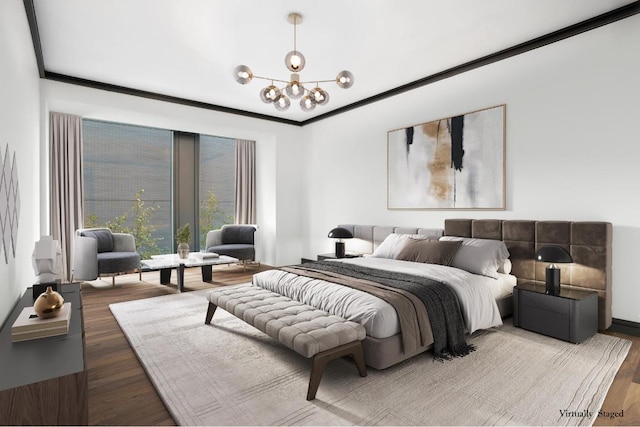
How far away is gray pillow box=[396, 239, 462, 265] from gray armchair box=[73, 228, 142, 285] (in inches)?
154

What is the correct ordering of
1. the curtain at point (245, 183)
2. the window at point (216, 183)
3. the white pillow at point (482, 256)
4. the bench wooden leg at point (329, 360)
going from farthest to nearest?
the curtain at point (245, 183) → the window at point (216, 183) → the white pillow at point (482, 256) → the bench wooden leg at point (329, 360)

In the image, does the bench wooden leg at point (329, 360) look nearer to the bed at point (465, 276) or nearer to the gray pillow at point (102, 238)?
the bed at point (465, 276)

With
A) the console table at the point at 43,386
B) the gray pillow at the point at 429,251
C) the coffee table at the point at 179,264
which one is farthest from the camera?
the coffee table at the point at 179,264

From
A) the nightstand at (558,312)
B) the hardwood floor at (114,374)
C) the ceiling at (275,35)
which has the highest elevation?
the ceiling at (275,35)

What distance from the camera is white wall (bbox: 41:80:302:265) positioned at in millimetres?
4980

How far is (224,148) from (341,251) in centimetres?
358

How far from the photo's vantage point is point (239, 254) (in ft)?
20.5

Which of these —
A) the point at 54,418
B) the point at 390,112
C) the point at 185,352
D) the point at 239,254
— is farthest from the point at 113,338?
the point at 390,112

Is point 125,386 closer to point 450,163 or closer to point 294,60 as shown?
point 294,60

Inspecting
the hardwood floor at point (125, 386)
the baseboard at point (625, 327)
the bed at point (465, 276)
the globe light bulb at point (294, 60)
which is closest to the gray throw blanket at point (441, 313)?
the bed at point (465, 276)

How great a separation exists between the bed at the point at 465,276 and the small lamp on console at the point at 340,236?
1139mm

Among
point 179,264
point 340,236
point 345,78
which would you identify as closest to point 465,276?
point 345,78

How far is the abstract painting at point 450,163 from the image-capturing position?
4.09 metres

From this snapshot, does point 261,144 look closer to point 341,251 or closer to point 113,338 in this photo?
point 341,251
